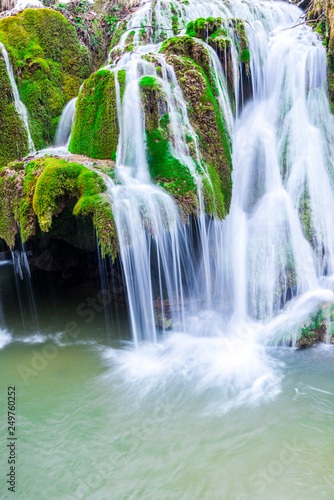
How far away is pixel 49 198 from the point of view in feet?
18.2

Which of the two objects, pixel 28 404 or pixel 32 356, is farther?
pixel 32 356

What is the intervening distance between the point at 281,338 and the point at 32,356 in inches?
185

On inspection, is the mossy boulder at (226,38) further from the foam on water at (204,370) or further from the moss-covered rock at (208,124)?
the foam on water at (204,370)

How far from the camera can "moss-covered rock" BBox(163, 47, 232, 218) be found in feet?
23.9

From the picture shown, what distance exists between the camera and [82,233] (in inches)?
298

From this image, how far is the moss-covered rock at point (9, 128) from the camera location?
858 centimetres

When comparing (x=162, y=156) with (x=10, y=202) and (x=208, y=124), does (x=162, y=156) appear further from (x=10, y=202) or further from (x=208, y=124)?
(x=10, y=202)

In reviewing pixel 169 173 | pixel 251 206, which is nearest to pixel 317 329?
pixel 251 206

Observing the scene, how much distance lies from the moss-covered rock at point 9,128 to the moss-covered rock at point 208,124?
447cm

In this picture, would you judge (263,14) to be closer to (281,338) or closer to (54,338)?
(281,338)

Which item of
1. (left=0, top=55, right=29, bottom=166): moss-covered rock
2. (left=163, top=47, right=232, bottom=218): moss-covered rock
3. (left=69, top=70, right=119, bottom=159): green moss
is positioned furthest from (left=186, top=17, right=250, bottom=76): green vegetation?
(left=0, top=55, right=29, bottom=166): moss-covered rock

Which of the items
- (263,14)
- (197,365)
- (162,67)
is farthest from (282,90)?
(197,365)

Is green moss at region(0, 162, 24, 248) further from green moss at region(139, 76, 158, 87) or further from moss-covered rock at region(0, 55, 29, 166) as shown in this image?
green moss at region(139, 76, 158, 87)

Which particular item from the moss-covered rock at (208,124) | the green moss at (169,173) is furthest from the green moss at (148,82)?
the green moss at (169,173)
